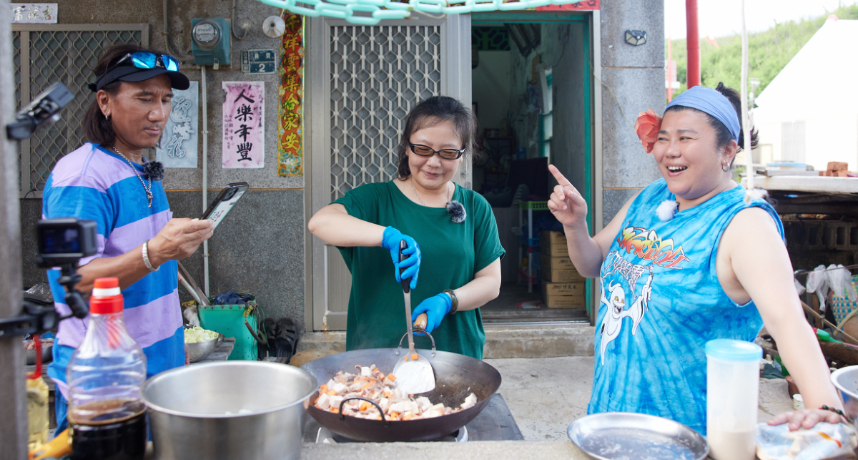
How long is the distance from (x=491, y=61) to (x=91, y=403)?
375 inches

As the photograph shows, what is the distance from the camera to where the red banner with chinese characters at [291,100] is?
447 centimetres

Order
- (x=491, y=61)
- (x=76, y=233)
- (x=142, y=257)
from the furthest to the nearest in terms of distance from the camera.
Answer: (x=491, y=61), (x=142, y=257), (x=76, y=233)

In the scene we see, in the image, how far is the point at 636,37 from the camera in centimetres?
468

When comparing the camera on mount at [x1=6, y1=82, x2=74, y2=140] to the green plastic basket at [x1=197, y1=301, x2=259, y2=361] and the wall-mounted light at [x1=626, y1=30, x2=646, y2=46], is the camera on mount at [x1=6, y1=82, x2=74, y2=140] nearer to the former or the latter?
the green plastic basket at [x1=197, y1=301, x2=259, y2=361]

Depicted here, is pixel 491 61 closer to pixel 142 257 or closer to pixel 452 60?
pixel 452 60

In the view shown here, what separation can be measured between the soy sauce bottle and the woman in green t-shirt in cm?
104

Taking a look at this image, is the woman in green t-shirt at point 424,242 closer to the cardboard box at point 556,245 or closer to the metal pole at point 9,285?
the metal pole at point 9,285

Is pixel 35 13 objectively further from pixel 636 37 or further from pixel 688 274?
pixel 688 274

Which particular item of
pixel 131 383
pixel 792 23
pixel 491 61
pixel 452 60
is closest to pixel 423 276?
pixel 131 383

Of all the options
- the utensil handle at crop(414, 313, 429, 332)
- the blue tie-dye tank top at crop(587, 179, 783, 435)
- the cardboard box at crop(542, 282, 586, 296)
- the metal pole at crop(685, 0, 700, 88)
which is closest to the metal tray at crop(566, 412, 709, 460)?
the blue tie-dye tank top at crop(587, 179, 783, 435)

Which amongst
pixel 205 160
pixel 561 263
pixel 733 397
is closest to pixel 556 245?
pixel 561 263

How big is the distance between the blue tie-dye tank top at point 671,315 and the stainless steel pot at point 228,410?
3.44 ft

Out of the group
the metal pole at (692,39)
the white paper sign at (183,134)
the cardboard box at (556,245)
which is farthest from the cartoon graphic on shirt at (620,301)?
the metal pole at (692,39)

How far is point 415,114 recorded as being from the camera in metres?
2.12
